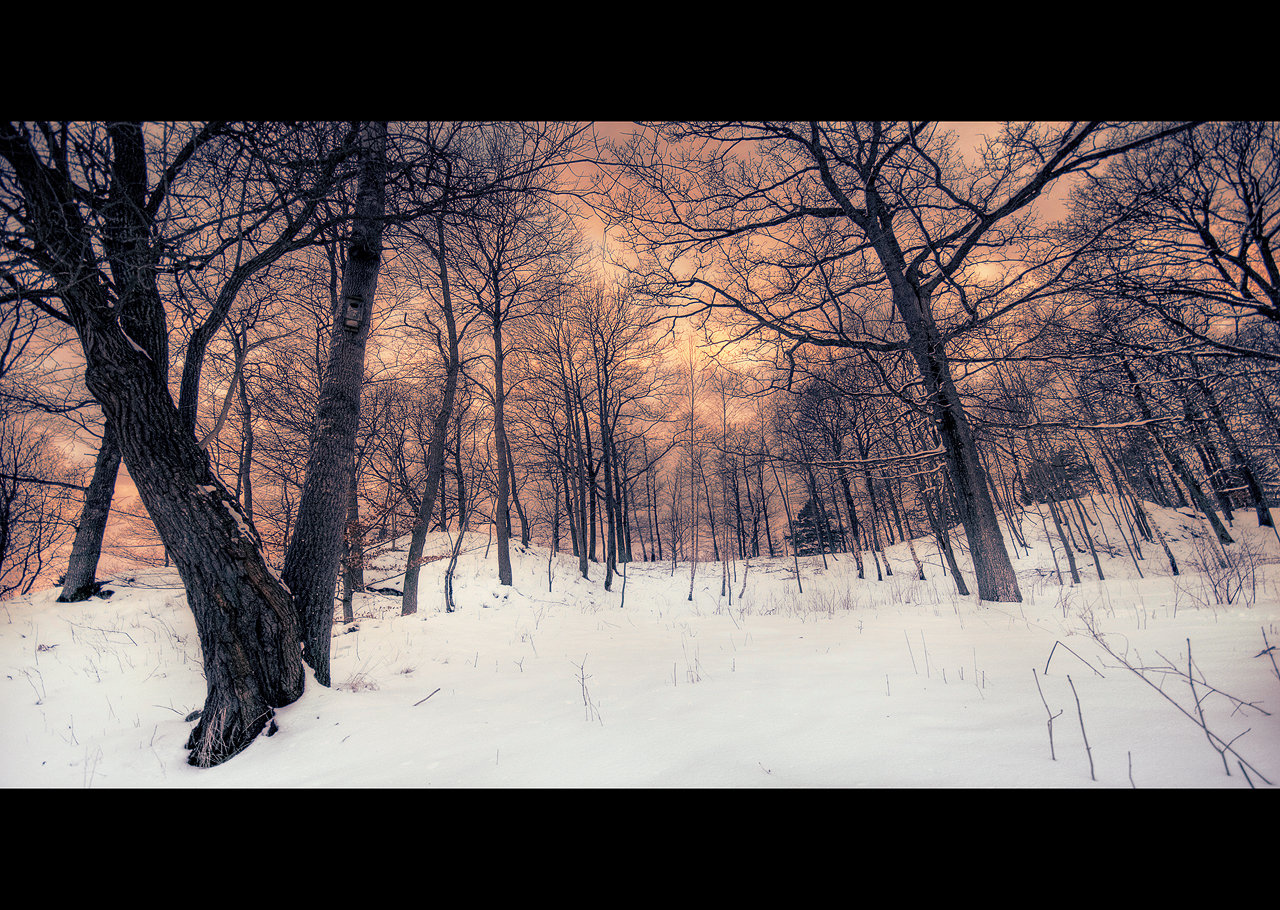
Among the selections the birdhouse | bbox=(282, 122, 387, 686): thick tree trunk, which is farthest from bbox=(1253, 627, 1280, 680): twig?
the birdhouse

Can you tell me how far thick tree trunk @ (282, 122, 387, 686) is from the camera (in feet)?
11.5

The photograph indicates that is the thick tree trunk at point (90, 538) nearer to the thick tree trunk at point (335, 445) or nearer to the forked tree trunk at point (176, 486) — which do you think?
the forked tree trunk at point (176, 486)

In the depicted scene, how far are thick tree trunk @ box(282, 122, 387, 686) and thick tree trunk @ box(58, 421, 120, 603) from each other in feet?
27.2

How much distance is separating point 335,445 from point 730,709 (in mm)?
3951

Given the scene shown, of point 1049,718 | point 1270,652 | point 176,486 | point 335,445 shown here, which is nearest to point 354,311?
point 335,445

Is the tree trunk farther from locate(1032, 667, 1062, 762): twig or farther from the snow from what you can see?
locate(1032, 667, 1062, 762): twig

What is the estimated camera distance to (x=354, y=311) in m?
3.96

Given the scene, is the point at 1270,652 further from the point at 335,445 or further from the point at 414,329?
the point at 414,329

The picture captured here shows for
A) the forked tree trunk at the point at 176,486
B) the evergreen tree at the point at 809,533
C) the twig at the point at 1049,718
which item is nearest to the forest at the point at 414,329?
the forked tree trunk at the point at 176,486
